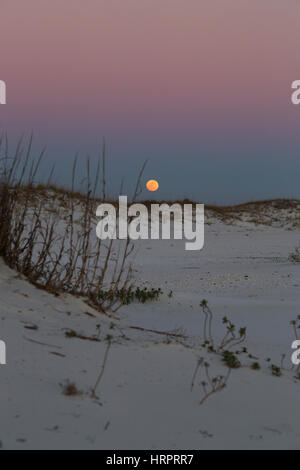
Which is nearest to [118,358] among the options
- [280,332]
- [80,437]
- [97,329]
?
[97,329]

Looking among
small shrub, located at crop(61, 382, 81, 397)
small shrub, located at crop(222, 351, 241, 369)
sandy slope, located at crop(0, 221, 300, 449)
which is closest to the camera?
sandy slope, located at crop(0, 221, 300, 449)

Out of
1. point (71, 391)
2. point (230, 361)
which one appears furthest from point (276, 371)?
point (71, 391)

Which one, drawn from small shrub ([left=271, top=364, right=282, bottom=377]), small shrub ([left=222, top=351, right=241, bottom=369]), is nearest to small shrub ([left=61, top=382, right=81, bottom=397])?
small shrub ([left=222, top=351, right=241, bottom=369])

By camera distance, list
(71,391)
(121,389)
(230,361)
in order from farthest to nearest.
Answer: (230,361) → (121,389) → (71,391)

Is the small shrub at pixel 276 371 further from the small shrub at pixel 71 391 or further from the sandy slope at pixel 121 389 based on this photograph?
the small shrub at pixel 71 391

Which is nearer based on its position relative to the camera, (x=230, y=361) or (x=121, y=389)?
(x=121, y=389)

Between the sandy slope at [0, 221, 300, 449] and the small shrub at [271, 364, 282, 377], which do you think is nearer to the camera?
the sandy slope at [0, 221, 300, 449]

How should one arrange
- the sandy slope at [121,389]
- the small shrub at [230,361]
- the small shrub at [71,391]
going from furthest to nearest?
the small shrub at [230,361] → the small shrub at [71,391] → the sandy slope at [121,389]

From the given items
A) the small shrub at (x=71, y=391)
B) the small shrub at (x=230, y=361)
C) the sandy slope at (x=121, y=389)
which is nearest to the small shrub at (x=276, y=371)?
the sandy slope at (x=121, y=389)

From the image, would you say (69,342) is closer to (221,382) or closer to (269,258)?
(221,382)

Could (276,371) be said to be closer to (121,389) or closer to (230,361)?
(230,361)

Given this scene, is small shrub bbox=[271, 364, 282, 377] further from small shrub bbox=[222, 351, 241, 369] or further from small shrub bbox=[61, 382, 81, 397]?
small shrub bbox=[61, 382, 81, 397]

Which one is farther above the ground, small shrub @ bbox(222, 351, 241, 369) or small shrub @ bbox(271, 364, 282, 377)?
small shrub @ bbox(222, 351, 241, 369)

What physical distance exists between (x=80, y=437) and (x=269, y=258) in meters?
9.46
